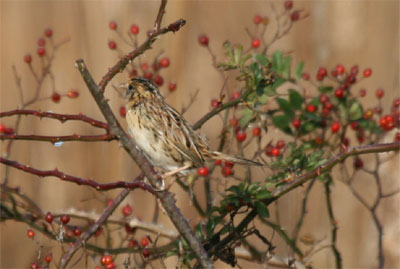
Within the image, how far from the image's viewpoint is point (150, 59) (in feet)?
17.2

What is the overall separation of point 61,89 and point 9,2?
93 centimetres

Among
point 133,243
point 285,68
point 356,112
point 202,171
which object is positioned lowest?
point 133,243

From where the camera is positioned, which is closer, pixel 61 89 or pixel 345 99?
pixel 345 99

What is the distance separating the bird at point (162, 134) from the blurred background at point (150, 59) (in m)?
1.70

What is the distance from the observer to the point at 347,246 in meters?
5.13

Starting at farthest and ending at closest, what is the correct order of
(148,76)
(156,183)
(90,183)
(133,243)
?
(148,76)
(133,243)
(156,183)
(90,183)

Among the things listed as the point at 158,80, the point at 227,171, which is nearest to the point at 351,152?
the point at 227,171

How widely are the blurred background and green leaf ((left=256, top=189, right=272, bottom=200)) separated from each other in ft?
8.54

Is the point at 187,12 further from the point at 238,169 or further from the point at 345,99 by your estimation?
the point at 345,99

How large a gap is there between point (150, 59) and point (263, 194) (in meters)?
3.02

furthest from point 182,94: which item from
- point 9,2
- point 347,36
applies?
point 9,2

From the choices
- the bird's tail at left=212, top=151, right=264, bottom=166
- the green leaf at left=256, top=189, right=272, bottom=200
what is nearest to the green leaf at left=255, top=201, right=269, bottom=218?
the green leaf at left=256, top=189, right=272, bottom=200

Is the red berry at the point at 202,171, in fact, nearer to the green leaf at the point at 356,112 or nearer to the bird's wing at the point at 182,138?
the bird's wing at the point at 182,138

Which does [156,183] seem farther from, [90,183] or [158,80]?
[158,80]
